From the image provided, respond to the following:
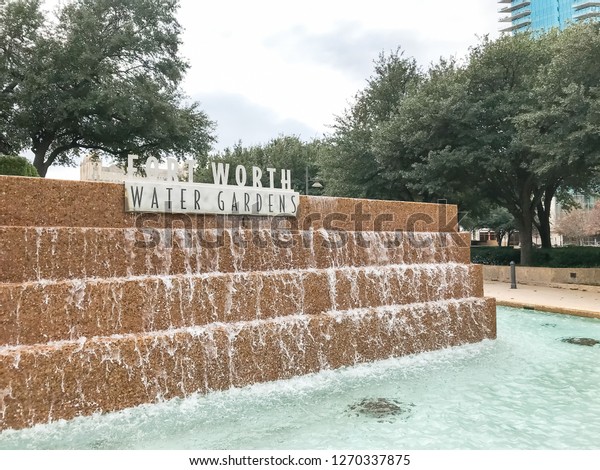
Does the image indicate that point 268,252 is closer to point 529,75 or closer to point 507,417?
point 507,417

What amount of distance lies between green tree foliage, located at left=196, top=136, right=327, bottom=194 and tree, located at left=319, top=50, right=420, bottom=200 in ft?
45.2

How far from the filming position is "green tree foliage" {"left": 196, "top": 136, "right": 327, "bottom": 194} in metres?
45.5

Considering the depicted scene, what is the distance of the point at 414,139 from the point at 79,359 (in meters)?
20.1

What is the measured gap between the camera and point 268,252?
7855 millimetres

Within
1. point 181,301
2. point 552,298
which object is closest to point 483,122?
point 552,298

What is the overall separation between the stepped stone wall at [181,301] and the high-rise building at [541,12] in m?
138

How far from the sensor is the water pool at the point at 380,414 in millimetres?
4672

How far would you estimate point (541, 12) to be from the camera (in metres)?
134

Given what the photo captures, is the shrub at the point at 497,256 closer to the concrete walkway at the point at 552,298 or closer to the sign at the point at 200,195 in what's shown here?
the concrete walkway at the point at 552,298

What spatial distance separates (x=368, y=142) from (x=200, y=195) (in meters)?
20.7

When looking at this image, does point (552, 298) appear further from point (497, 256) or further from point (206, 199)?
point (206, 199)

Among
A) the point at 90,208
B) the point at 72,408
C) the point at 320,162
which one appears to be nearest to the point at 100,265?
the point at 90,208

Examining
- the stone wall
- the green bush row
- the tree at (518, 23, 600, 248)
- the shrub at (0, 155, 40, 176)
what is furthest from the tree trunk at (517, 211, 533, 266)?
the shrub at (0, 155, 40, 176)

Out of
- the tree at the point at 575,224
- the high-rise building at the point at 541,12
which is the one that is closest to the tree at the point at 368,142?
the tree at the point at 575,224
